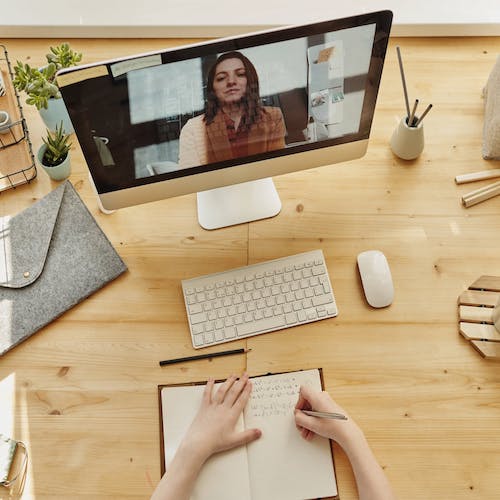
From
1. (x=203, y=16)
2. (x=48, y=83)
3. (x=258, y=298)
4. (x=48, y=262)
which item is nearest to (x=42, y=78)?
(x=48, y=83)

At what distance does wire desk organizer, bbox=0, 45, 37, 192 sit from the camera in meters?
1.18

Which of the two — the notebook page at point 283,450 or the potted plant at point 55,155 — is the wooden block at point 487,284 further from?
the potted plant at point 55,155

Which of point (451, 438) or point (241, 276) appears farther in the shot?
point (241, 276)

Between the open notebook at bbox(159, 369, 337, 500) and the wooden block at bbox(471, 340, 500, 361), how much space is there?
0.28 meters

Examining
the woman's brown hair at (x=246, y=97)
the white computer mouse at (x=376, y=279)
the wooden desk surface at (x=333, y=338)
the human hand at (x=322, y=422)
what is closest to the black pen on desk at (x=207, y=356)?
the wooden desk surface at (x=333, y=338)

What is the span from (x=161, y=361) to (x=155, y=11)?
850mm

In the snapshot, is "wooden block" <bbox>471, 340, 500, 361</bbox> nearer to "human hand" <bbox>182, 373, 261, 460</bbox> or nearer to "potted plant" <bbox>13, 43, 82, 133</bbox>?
"human hand" <bbox>182, 373, 261, 460</bbox>

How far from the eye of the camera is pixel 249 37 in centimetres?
83

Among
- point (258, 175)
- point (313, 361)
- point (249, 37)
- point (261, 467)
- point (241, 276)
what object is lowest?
point (261, 467)

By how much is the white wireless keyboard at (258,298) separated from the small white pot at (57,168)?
1.16 ft

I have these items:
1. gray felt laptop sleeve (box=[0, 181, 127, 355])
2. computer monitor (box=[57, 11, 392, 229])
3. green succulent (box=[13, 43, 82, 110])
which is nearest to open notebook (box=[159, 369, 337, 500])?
gray felt laptop sleeve (box=[0, 181, 127, 355])

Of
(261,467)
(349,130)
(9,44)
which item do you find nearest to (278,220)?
(349,130)

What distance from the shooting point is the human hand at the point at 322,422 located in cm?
93

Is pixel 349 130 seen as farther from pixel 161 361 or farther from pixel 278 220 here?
pixel 161 361
